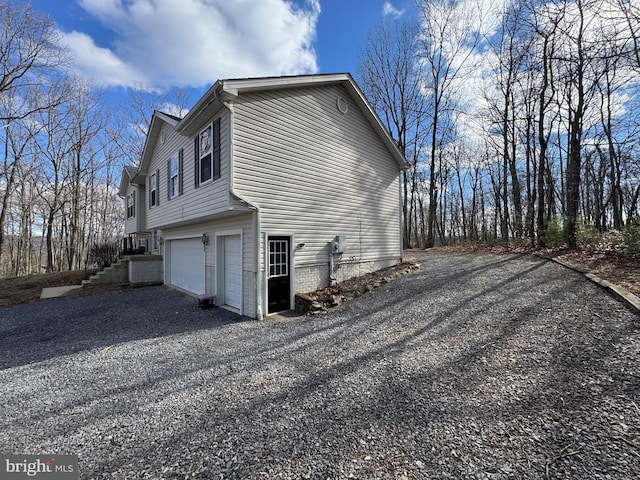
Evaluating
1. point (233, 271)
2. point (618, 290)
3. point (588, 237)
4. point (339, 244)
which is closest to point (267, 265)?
point (233, 271)

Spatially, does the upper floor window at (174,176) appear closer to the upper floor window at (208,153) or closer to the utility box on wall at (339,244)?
the upper floor window at (208,153)

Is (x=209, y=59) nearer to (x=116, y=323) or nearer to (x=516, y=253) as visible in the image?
(x=116, y=323)

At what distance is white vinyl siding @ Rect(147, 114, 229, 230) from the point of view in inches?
266

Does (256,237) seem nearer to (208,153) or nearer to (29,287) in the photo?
(208,153)

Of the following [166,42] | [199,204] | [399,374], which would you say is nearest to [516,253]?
[399,374]

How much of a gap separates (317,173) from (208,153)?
314 cm

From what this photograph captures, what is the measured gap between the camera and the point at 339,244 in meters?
8.83

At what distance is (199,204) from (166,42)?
6554mm

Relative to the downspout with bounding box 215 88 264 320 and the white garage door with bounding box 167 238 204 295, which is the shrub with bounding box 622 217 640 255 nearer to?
the downspout with bounding box 215 88 264 320

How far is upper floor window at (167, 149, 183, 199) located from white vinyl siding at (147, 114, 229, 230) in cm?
22

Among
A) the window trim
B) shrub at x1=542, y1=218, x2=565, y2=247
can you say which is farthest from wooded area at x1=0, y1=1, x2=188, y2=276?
shrub at x1=542, y1=218, x2=565, y2=247

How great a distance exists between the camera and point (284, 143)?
7660 millimetres

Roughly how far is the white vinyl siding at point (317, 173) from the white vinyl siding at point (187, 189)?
0.45 metres

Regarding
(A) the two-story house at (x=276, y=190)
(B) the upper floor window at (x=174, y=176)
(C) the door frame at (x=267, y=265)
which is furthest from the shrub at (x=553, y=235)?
(B) the upper floor window at (x=174, y=176)
